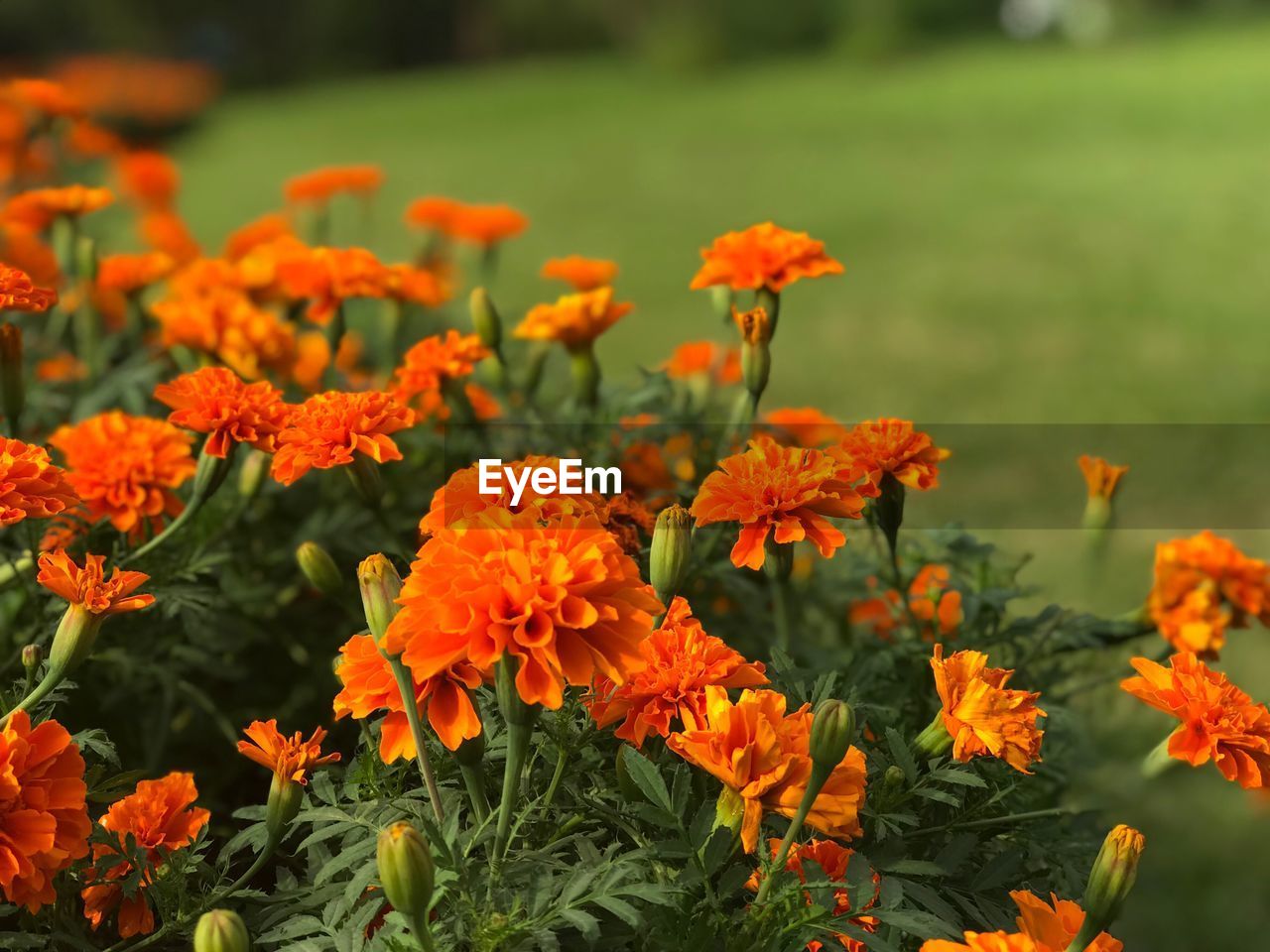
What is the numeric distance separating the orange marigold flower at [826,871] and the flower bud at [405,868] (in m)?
0.24

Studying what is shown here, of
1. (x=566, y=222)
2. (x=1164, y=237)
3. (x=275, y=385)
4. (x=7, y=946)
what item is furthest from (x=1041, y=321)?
(x=7, y=946)

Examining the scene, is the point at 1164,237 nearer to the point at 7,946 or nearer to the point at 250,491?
the point at 250,491

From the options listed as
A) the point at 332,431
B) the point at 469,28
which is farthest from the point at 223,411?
the point at 469,28

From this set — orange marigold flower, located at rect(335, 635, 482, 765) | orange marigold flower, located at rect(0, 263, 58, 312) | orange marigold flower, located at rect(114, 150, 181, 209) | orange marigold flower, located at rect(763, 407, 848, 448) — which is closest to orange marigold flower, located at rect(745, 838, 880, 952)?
orange marigold flower, located at rect(335, 635, 482, 765)

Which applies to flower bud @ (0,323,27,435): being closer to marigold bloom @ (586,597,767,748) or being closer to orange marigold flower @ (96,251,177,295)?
orange marigold flower @ (96,251,177,295)

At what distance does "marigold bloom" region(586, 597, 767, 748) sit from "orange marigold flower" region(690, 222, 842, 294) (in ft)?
1.51

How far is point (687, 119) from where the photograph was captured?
11.6m

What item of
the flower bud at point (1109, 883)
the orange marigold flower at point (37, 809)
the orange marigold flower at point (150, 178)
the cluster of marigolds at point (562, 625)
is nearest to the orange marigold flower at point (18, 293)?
the cluster of marigolds at point (562, 625)

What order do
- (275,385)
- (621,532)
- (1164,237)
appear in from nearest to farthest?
(621,532) → (275,385) → (1164,237)

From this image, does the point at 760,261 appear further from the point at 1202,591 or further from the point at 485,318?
the point at 1202,591

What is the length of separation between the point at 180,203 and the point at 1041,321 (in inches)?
233

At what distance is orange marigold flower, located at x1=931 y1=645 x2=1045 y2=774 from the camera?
93cm

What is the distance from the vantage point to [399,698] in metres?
0.92

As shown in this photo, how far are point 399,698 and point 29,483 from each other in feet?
1.09
